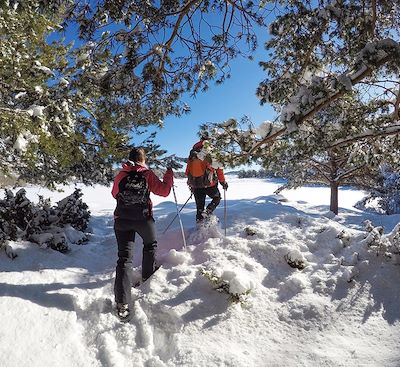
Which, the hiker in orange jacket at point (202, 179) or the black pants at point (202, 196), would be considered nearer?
the hiker in orange jacket at point (202, 179)

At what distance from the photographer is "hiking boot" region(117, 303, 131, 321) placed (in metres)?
3.61

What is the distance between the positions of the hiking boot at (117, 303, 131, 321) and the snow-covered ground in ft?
0.24

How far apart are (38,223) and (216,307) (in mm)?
3776

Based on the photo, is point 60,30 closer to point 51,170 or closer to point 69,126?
point 69,126

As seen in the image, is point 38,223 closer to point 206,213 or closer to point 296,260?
point 206,213

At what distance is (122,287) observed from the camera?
12.3ft

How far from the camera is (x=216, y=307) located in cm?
392

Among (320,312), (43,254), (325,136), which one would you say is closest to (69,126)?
(43,254)

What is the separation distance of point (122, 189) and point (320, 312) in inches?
116

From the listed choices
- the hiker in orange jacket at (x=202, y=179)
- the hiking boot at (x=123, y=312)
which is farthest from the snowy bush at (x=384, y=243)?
the hiking boot at (x=123, y=312)

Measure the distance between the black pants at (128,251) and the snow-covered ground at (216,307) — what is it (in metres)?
0.22

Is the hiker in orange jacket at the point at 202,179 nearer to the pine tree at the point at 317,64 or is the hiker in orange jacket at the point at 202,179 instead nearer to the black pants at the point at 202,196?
the black pants at the point at 202,196

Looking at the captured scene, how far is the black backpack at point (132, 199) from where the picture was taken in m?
4.09

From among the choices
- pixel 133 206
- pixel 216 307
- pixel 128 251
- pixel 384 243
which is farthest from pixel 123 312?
pixel 384 243
